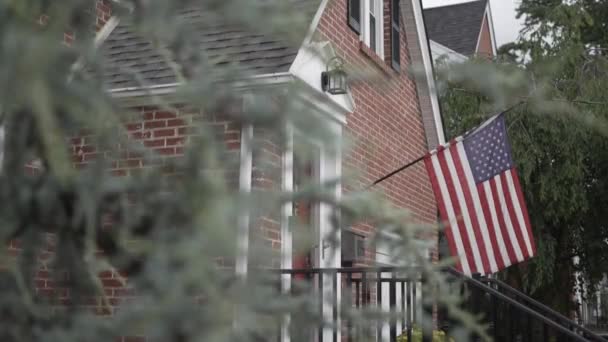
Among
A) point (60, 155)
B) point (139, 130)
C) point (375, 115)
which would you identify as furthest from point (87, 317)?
point (375, 115)

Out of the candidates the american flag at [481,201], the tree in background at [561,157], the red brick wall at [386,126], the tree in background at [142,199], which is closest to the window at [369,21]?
the red brick wall at [386,126]

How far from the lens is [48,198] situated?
3.54 feet

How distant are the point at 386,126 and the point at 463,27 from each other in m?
14.8

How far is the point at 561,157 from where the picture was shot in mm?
12336

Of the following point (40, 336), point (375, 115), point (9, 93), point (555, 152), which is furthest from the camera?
point (555, 152)

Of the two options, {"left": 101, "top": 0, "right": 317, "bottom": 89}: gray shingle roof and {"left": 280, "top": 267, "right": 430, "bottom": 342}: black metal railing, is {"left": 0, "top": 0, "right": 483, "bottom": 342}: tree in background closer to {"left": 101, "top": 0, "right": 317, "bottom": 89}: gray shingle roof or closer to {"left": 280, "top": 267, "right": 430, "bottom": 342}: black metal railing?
{"left": 280, "top": 267, "right": 430, "bottom": 342}: black metal railing

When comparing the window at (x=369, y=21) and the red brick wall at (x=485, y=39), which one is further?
the red brick wall at (x=485, y=39)

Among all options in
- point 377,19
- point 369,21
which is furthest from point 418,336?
point 377,19

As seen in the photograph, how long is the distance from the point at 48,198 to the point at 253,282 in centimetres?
32

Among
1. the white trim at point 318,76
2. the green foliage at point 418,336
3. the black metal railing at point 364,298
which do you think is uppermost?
the white trim at point 318,76

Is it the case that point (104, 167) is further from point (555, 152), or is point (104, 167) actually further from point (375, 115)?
point (555, 152)

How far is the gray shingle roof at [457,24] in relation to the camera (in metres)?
21.9

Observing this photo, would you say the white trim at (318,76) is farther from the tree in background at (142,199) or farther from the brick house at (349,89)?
the tree in background at (142,199)

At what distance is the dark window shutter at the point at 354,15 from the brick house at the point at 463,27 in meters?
13.5
